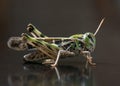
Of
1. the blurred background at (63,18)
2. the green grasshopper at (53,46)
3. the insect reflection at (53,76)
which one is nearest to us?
the insect reflection at (53,76)

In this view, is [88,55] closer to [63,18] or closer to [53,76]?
[53,76]

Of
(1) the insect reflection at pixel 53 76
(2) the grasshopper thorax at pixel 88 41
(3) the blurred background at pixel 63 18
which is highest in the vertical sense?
(3) the blurred background at pixel 63 18

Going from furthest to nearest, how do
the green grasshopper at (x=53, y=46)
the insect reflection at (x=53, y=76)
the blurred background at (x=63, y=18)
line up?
the blurred background at (x=63, y=18) → the green grasshopper at (x=53, y=46) → the insect reflection at (x=53, y=76)

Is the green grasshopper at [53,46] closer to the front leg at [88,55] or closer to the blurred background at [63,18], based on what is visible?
the front leg at [88,55]

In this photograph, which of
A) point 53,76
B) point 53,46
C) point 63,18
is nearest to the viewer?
point 53,76

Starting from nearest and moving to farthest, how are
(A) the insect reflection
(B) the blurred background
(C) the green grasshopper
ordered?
(A) the insect reflection → (C) the green grasshopper → (B) the blurred background

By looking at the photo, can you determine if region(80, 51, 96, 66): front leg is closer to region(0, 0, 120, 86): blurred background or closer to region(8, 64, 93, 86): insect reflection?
region(8, 64, 93, 86): insect reflection

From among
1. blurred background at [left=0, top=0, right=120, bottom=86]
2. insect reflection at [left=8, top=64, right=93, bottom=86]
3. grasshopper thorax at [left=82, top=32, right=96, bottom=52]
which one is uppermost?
blurred background at [left=0, top=0, right=120, bottom=86]

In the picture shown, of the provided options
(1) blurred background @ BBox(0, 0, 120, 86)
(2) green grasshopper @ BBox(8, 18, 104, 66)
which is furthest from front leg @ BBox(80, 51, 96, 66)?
(1) blurred background @ BBox(0, 0, 120, 86)

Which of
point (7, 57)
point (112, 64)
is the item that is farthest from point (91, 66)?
point (7, 57)

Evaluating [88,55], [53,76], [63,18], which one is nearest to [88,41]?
[88,55]

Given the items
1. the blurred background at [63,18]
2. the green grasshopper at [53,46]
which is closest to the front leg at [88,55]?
the green grasshopper at [53,46]
